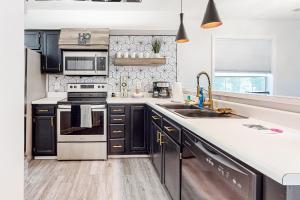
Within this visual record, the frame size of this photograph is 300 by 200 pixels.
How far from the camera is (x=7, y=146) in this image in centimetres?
71

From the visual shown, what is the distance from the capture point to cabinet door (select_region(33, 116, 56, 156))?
409cm

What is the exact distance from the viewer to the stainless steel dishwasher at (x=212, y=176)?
3.35 ft

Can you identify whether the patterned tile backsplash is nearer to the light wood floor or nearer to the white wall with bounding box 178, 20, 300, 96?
the white wall with bounding box 178, 20, 300, 96

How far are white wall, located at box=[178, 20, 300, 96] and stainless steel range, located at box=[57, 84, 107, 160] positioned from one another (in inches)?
68.0

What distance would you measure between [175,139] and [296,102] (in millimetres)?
926

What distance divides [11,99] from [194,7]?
13.7 ft

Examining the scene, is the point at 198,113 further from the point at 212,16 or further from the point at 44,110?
the point at 44,110

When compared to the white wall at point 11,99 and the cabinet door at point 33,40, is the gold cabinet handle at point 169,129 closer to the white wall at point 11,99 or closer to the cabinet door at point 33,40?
the white wall at point 11,99

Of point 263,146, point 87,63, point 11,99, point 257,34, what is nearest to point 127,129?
point 87,63

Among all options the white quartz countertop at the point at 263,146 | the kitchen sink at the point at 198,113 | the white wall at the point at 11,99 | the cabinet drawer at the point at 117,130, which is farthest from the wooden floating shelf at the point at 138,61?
the white wall at the point at 11,99

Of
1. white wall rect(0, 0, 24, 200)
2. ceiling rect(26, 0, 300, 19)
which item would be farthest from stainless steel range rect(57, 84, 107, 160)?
white wall rect(0, 0, 24, 200)

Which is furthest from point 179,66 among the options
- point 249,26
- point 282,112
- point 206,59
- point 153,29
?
point 282,112

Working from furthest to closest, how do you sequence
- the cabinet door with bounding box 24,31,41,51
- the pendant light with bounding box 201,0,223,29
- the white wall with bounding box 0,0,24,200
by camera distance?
1. the cabinet door with bounding box 24,31,41,51
2. the pendant light with bounding box 201,0,223,29
3. the white wall with bounding box 0,0,24,200

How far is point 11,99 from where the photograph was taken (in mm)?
722
